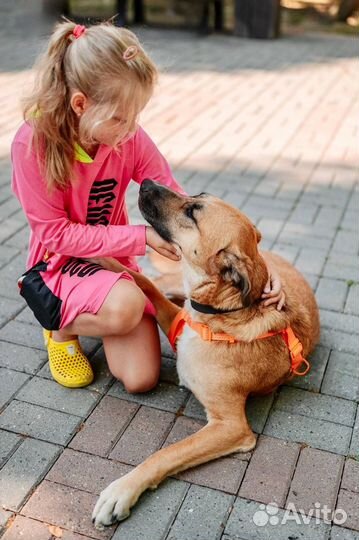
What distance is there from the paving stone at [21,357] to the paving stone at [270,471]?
1291 mm

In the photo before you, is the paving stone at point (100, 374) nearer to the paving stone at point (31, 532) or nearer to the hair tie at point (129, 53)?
the paving stone at point (31, 532)

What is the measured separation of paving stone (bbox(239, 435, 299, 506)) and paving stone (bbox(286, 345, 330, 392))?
472 mm

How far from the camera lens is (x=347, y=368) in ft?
11.5

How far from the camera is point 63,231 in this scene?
119 inches

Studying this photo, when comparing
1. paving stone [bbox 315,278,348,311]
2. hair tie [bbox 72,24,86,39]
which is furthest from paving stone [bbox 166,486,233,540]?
hair tie [bbox 72,24,86,39]

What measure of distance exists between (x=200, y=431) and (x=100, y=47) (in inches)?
70.1

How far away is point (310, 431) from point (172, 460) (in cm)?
78

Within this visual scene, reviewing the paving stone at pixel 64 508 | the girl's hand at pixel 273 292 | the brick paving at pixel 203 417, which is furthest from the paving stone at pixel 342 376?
the paving stone at pixel 64 508

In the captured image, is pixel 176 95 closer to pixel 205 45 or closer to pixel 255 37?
pixel 205 45

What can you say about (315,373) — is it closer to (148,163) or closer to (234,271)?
(234,271)

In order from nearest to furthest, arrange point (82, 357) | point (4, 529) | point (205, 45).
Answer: point (4, 529), point (82, 357), point (205, 45)

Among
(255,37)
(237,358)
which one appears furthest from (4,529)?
(255,37)

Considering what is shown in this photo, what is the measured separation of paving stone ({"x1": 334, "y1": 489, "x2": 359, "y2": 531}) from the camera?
255cm

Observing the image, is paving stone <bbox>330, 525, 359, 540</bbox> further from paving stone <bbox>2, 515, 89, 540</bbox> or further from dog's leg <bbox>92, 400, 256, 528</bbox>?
paving stone <bbox>2, 515, 89, 540</bbox>
